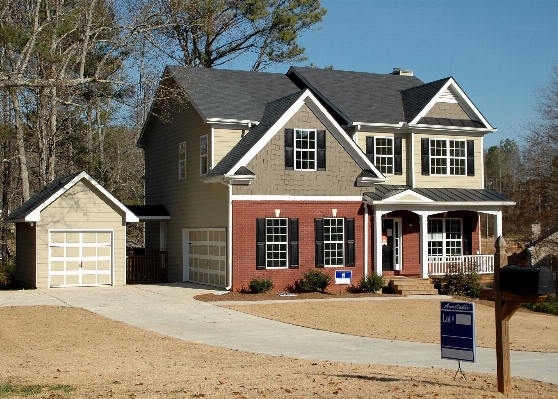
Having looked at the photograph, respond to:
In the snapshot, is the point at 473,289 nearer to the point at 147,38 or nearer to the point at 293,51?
the point at 147,38

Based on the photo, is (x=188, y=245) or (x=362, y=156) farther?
(x=188, y=245)

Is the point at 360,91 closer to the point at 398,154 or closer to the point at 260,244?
the point at 398,154

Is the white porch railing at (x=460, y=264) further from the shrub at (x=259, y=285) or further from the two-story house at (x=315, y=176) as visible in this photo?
the shrub at (x=259, y=285)

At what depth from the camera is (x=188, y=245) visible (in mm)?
32250

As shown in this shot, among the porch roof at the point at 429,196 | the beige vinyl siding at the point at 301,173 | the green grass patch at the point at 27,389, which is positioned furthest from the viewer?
the porch roof at the point at 429,196

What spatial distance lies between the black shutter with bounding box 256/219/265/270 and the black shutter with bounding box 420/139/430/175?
8267 mm

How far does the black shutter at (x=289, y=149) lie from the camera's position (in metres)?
28.0

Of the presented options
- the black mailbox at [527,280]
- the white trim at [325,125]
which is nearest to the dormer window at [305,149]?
the white trim at [325,125]

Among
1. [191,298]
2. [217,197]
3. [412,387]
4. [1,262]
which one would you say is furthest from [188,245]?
[412,387]

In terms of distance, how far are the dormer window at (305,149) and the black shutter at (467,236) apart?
26.0 ft

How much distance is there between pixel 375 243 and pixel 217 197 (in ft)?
20.4

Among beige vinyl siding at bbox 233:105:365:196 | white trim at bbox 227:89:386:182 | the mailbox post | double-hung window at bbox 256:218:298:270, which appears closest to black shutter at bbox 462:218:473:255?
white trim at bbox 227:89:386:182

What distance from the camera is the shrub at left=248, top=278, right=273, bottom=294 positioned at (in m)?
26.8

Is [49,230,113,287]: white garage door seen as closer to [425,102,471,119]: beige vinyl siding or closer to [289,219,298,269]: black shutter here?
[289,219,298,269]: black shutter
